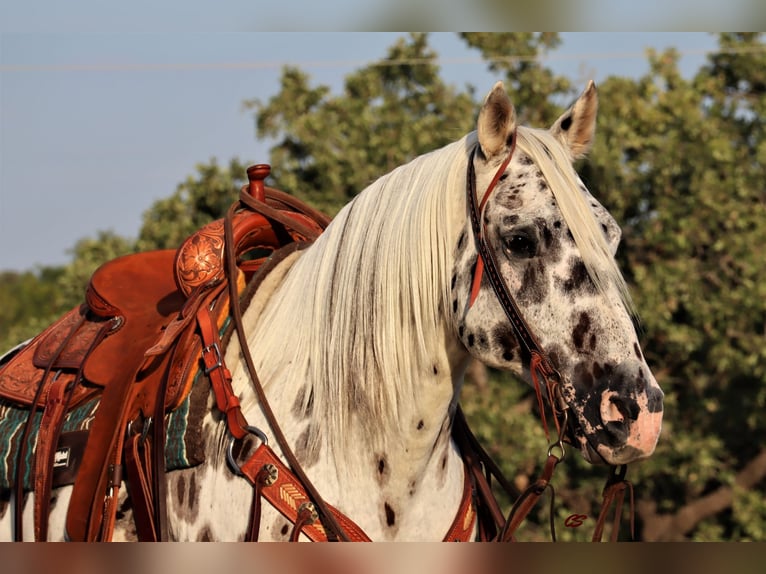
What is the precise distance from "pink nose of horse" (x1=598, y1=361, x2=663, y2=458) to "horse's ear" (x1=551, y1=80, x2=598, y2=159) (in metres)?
0.70

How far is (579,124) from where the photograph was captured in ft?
8.14

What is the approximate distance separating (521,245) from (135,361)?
1127 millimetres

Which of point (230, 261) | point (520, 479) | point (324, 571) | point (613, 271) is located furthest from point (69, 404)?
point (520, 479)

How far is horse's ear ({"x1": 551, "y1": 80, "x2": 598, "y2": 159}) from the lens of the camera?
2.45m

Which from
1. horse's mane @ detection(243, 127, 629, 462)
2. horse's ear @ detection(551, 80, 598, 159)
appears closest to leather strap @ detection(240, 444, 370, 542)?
horse's mane @ detection(243, 127, 629, 462)

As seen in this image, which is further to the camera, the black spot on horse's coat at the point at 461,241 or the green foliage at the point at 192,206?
the green foliage at the point at 192,206

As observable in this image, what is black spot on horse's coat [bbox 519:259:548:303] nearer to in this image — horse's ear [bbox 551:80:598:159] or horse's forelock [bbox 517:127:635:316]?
horse's forelock [bbox 517:127:635:316]

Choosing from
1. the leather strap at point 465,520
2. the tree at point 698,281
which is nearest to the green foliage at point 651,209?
the tree at point 698,281

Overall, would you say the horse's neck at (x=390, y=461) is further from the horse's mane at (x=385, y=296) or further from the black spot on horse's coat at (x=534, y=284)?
the black spot on horse's coat at (x=534, y=284)

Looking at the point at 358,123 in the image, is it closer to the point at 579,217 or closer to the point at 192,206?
the point at 192,206

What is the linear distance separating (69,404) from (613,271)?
1.59 m

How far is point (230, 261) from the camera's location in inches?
101

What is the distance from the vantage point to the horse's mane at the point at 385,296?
2.29 m
